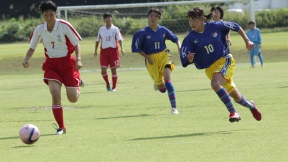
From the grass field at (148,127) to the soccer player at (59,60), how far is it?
1.81 ft

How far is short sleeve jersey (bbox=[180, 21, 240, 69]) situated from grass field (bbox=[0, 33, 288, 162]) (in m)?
1.04

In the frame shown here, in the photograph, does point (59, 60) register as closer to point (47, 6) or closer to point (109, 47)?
point (47, 6)

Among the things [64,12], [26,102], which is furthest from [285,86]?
[64,12]

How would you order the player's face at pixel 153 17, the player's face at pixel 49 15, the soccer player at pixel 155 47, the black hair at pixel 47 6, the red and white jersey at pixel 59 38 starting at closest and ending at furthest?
1. the black hair at pixel 47 6
2. the player's face at pixel 49 15
3. the red and white jersey at pixel 59 38
4. the player's face at pixel 153 17
5. the soccer player at pixel 155 47

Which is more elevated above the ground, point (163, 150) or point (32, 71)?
point (163, 150)

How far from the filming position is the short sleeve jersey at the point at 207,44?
36.1 feet

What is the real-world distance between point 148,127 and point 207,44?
5.33ft

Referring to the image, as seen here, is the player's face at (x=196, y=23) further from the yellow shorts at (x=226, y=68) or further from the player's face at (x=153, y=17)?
the player's face at (x=153, y=17)

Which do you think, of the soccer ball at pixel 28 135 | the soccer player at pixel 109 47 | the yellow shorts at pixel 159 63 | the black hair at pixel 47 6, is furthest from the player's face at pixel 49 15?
the soccer player at pixel 109 47

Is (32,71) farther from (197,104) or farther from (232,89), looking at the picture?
(232,89)

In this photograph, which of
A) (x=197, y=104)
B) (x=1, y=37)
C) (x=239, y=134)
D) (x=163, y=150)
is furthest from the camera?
(x=1, y=37)

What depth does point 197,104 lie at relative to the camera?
50.1 feet

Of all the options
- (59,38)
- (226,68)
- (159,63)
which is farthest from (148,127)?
(159,63)

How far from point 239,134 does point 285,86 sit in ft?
29.9
